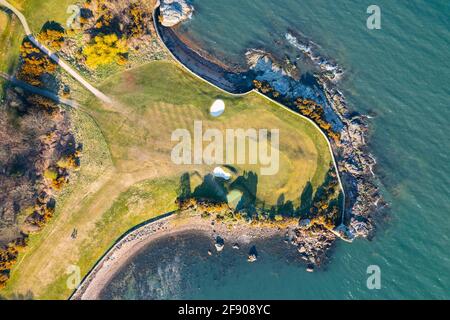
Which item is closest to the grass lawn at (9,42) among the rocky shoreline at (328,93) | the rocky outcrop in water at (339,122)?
the rocky shoreline at (328,93)

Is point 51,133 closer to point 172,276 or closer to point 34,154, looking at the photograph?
point 34,154

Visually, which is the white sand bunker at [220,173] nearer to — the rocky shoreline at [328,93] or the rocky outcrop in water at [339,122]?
the rocky shoreline at [328,93]

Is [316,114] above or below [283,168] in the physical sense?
above

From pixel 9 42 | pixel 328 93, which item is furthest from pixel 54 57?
pixel 328 93

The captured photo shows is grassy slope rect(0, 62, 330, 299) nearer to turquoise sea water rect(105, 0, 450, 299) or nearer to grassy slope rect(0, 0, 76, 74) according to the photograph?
turquoise sea water rect(105, 0, 450, 299)

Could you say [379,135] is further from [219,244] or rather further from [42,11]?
[42,11]

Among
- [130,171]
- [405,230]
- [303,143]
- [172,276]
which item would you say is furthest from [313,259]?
[130,171]

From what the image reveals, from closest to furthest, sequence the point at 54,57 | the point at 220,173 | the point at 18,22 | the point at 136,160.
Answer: the point at 18,22, the point at 54,57, the point at 136,160, the point at 220,173

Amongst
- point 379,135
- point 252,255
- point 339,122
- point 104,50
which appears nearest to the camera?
point 104,50
